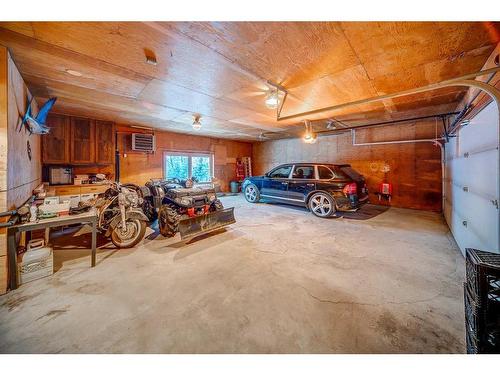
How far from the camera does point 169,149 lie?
7.50m

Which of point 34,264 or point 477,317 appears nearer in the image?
point 477,317

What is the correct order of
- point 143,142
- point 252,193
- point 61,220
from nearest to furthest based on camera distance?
1. point 61,220
2. point 143,142
3. point 252,193

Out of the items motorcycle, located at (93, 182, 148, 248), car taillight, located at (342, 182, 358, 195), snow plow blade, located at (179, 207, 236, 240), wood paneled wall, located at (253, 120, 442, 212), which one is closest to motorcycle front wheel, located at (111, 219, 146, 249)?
motorcycle, located at (93, 182, 148, 248)

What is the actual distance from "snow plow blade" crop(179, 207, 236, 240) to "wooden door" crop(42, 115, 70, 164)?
4192 millimetres

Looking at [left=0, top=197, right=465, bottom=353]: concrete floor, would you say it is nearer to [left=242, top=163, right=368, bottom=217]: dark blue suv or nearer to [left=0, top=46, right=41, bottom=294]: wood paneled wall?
[left=0, top=46, right=41, bottom=294]: wood paneled wall

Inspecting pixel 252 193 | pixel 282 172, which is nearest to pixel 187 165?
pixel 252 193

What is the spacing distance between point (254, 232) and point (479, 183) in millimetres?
3384

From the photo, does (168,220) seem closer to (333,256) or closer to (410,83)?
(333,256)

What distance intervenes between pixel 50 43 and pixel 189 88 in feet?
5.57

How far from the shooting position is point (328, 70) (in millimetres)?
2682

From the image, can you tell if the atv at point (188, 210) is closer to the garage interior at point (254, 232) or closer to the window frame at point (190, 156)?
the garage interior at point (254, 232)

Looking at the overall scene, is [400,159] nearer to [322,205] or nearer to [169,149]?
[322,205]

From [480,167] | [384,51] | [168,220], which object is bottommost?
[168,220]
